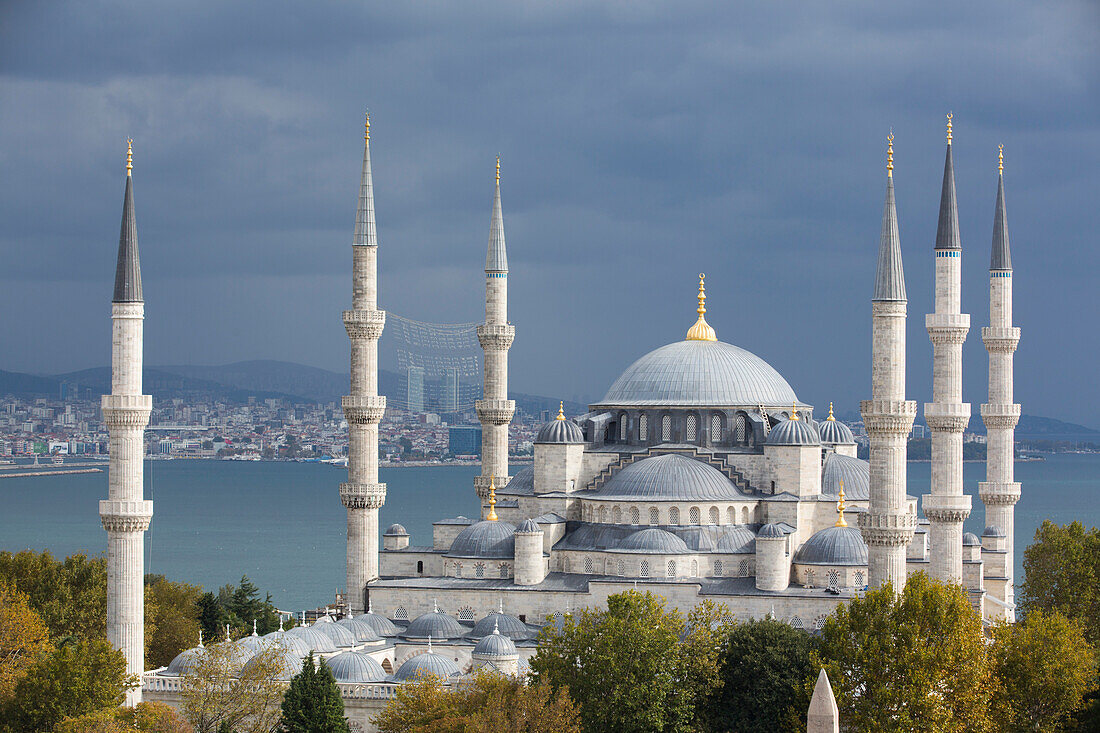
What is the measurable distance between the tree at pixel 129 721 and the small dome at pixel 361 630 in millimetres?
4977

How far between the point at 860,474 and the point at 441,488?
339 ft

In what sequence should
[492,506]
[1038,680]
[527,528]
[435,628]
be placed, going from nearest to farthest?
1. [1038,680]
2. [435,628]
3. [527,528]
4. [492,506]

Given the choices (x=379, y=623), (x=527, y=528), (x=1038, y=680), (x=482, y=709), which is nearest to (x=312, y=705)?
(x=482, y=709)

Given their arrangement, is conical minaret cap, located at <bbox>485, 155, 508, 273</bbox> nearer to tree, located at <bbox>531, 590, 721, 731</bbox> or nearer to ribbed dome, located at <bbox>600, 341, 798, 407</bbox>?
ribbed dome, located at <bbox>600, 341, 798, 407</bbox>

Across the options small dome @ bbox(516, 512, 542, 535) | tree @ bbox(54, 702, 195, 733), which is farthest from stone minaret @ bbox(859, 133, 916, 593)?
tree @ bbox(54, 702, 195, 733)

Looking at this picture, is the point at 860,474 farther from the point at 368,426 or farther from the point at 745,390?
the point at 368,426

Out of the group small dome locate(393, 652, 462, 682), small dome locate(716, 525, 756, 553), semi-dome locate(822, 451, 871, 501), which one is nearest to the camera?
small dome locate(393, 652, 462, 682)

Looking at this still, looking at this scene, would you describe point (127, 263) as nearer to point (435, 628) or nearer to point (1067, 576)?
point (435, 628)

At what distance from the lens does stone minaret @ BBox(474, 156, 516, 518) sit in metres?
36.9

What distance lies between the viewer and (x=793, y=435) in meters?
32.6

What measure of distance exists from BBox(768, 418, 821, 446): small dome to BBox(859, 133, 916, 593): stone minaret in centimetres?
441

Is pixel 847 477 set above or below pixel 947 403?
below

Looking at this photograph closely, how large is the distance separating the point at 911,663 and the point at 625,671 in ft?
12.9

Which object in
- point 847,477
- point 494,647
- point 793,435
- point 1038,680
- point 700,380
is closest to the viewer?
point 1038,680
